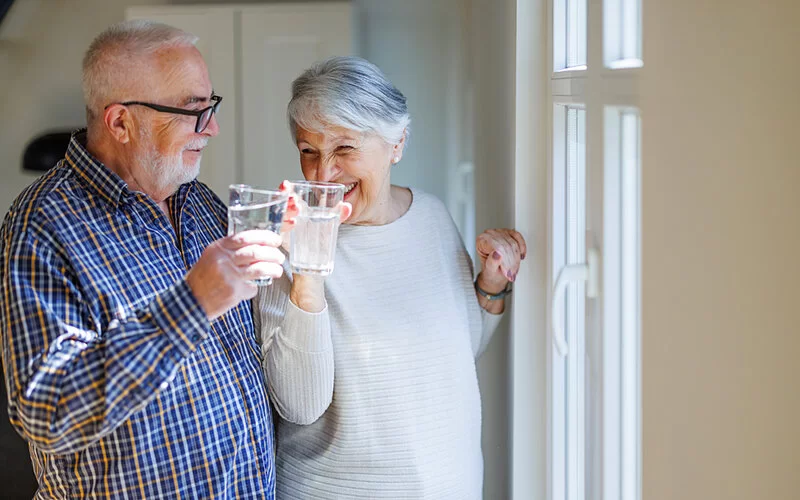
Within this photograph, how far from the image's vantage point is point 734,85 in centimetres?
62

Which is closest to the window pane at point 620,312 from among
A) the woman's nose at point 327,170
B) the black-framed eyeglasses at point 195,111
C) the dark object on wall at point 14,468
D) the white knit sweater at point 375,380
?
the white knit sweater at point 375,380

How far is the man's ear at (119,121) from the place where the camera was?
1441mm

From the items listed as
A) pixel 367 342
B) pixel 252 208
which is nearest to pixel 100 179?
pixel 252 208

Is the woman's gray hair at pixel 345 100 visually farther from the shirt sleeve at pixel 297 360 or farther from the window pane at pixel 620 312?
the window pane at pixel 620 312

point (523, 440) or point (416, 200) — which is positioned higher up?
point (416, 200)

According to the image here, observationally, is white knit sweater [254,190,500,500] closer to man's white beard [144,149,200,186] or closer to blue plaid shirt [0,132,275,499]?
blue plaid shirt [0,132,275,499]

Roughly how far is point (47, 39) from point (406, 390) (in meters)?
3.05

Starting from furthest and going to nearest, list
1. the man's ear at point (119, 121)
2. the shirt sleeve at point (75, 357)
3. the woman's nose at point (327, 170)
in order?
the woman's nose at point (327, 170), the man's ear at point (119, 121), the shirt sleeve at point (75, 357)

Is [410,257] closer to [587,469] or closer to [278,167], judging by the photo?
[587,469]

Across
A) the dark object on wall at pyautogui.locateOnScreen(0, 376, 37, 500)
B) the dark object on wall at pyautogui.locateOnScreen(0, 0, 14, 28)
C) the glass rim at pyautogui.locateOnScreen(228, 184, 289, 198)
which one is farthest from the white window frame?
the dark object on wall at pyautogui.locateOnScreen(0, 0, 14, 28)

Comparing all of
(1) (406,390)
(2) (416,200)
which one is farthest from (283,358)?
(2) (416,200)

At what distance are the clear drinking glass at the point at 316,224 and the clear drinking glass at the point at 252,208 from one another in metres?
0.10

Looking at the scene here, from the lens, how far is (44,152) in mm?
3641

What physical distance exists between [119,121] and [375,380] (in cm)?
64
